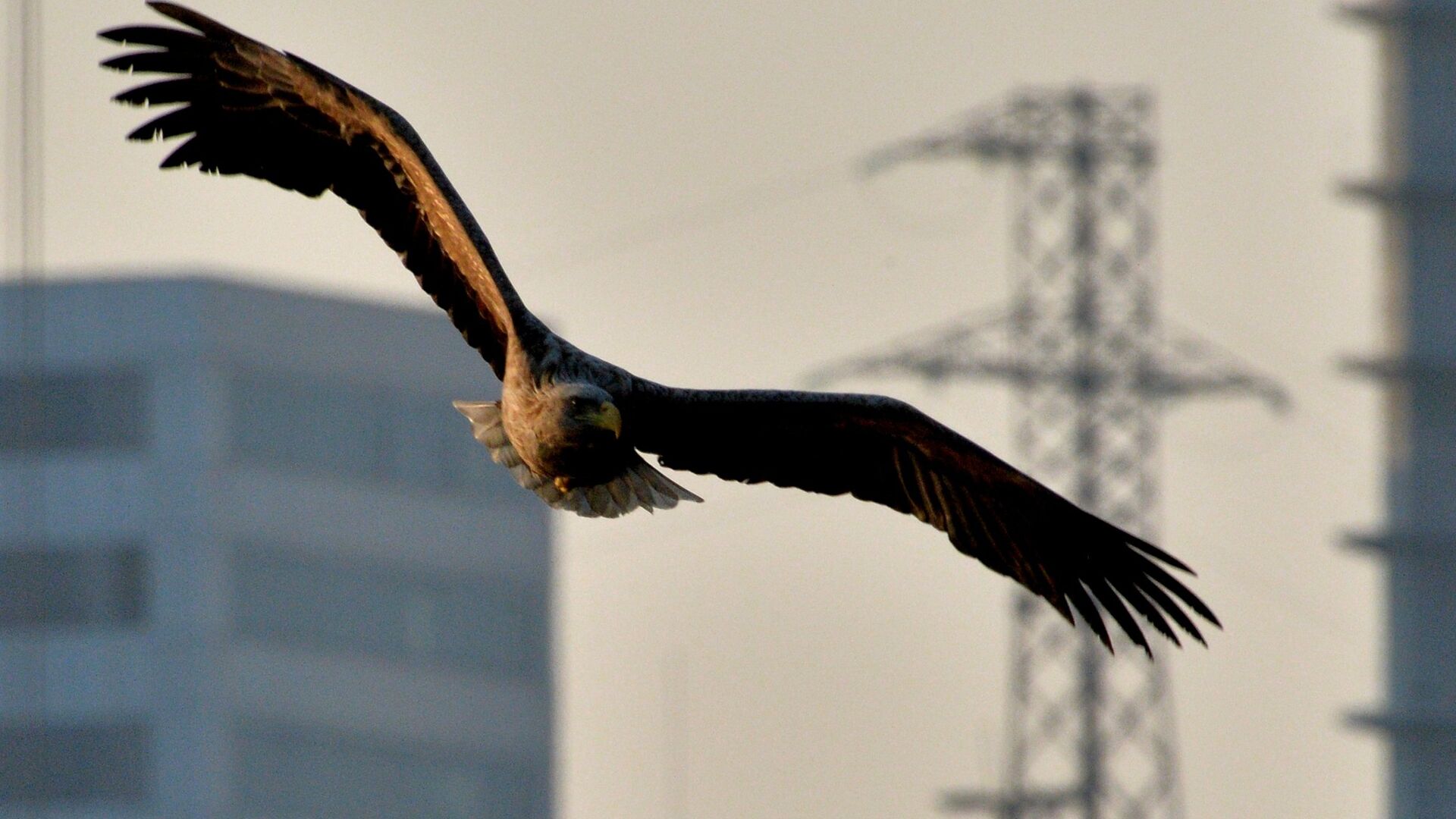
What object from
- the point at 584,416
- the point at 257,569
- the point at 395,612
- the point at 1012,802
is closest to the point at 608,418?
the point at 584,416

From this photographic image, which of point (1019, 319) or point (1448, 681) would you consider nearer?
point (1019, 319)

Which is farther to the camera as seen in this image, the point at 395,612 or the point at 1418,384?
the point at 1418,384

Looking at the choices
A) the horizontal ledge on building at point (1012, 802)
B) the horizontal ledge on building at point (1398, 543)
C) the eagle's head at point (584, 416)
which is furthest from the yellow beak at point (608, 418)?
the horizontal ledge on building at point (1398, 543)

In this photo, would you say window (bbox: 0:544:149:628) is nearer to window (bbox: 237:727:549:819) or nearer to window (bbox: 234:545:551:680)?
window (bbox: 234:545:551:680)

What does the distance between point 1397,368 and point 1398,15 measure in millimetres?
5221

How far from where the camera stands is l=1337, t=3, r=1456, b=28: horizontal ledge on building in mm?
55094

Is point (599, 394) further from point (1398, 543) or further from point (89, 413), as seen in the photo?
point (1398, 543)

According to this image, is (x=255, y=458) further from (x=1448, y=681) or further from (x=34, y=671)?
(x=1448, y=681)

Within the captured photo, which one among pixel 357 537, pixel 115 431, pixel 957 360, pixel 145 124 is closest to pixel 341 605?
pixel 357 537

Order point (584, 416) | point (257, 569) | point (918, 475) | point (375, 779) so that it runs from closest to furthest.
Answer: point (584, 416) < point (918, 475) < point (257, 569) < point (375, 779)

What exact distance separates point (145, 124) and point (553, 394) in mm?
2231

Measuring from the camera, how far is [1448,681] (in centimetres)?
5506

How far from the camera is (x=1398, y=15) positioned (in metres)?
55.2

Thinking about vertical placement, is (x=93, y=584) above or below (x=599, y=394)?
above
